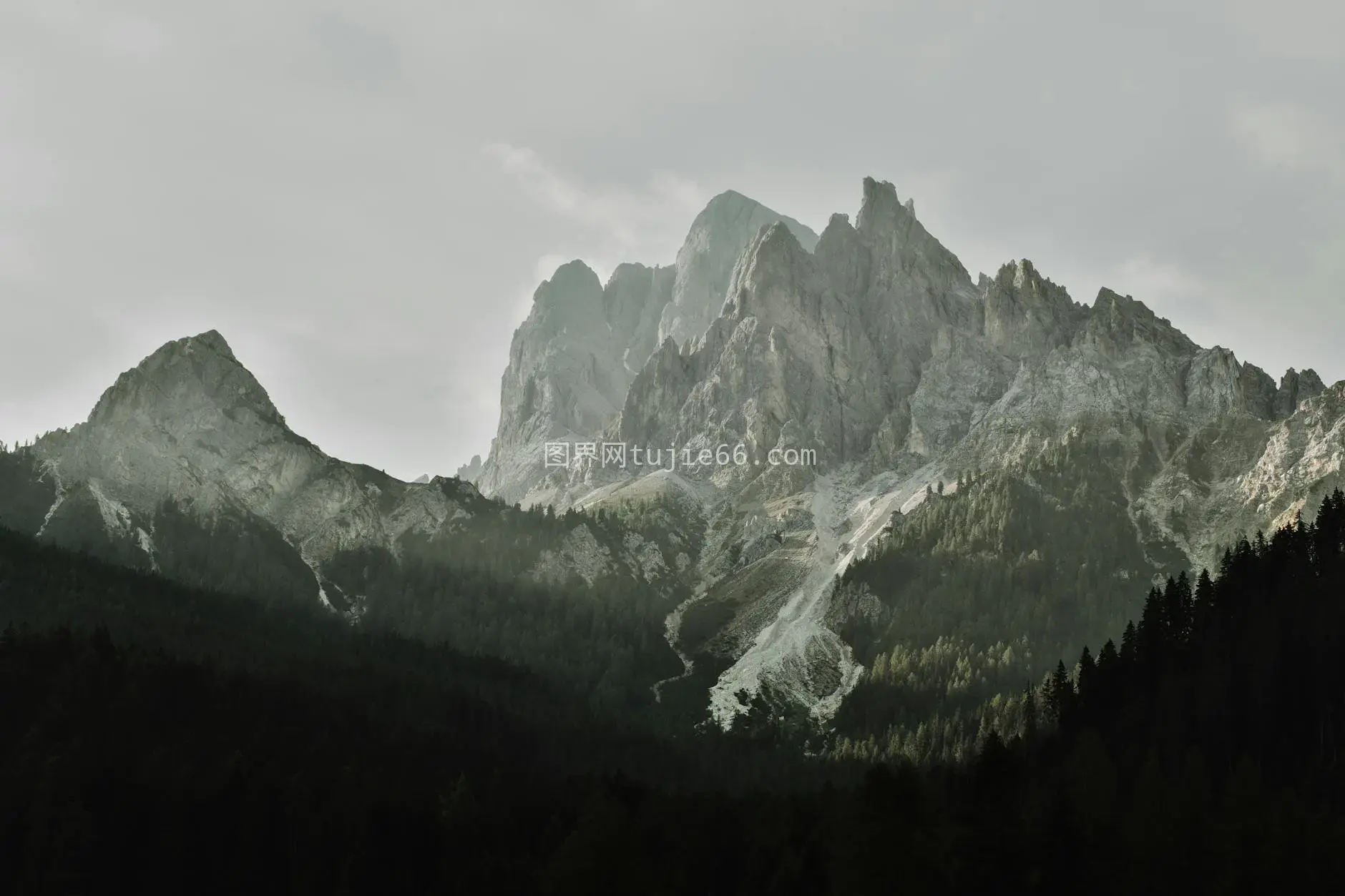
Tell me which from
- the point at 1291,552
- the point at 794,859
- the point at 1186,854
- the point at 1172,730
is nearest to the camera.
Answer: the point at 1186,854

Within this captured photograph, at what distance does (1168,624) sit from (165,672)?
4871 inches

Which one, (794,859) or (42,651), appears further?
(42,651)

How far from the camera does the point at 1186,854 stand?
8200 centimetres

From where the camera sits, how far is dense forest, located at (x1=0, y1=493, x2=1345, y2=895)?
78.6 metres

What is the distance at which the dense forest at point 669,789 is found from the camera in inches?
3093

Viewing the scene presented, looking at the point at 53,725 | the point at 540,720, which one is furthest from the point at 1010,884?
the point at 540,720

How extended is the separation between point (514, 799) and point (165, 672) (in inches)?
1941

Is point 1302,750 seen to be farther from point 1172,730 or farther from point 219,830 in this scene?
point 219,830

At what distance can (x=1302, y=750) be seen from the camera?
11344 cm

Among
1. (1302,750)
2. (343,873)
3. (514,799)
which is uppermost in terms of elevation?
(1302,750)

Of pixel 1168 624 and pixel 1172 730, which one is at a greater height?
pixel 1168 624

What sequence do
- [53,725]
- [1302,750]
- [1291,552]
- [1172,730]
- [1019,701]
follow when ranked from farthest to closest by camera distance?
[1019,701] → [1291,552] → [53,725] → [1172,730] → [1302,750]

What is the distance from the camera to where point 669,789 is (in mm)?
175750

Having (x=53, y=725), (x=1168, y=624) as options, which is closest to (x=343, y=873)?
(x=53, y=725)
